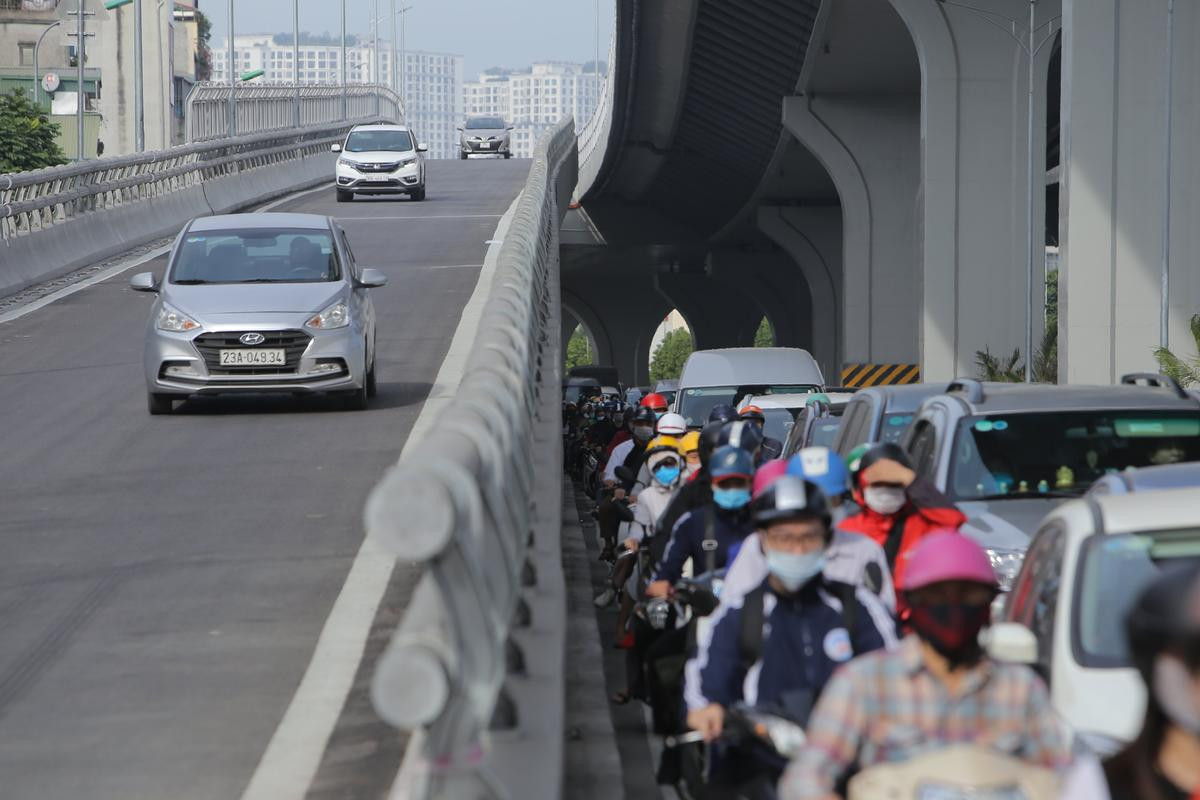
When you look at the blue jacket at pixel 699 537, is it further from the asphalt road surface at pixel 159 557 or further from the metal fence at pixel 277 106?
the metal fence at pixel 277 106

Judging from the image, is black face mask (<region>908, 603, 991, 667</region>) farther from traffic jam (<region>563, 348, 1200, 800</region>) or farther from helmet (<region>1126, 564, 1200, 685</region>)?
helmet (<region>1126, 564, 1200, 685</region>)

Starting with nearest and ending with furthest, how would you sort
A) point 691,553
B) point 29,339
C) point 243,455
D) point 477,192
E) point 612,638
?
point 691,553 → point 612,638 → point 243,455 → point 29,339 → point 477,192

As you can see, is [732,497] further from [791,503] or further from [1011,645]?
[1011,645]

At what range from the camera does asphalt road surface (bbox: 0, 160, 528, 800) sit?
345 inches

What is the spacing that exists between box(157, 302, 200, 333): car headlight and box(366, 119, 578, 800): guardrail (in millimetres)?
10601

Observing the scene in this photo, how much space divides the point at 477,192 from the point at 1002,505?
49.1 meters

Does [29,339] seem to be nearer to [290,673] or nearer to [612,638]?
[612,638]

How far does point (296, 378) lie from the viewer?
20.0m

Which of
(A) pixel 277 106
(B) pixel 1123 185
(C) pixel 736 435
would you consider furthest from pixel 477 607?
(A) pixel 277 106

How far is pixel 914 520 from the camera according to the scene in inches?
349

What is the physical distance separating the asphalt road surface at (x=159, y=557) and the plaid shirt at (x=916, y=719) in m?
3.55

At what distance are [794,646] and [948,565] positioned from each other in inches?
55.2

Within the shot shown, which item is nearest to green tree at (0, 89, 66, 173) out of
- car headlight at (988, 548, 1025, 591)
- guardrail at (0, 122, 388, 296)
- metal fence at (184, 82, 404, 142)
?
metal fence at (184, 82, 404, 142)

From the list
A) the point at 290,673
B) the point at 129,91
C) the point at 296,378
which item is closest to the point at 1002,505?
the point at 290,673
